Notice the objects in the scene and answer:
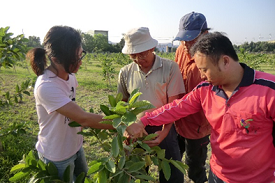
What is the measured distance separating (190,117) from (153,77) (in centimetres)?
55

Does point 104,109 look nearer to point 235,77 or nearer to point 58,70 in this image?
point 58,70

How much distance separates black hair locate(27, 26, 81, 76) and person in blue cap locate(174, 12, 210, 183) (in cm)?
82

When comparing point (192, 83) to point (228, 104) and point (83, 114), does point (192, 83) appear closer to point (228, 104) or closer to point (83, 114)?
point (228, 104)

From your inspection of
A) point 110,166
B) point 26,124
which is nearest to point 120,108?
point 110,166

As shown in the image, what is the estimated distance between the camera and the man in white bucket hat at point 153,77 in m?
1.48

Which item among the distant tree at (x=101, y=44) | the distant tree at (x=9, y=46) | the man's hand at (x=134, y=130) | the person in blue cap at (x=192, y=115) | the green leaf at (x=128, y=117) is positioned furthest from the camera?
the distant tree at (x=101, y=44)

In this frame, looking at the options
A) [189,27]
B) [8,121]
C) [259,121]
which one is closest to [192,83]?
[189,27]

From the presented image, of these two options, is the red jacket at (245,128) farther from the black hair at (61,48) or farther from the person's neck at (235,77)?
the black hair at (61,48)

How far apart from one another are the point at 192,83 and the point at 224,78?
0.56 meters

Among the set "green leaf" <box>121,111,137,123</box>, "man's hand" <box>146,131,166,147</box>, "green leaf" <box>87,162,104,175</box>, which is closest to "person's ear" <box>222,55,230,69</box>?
"green leaf" <box>121,111,137,123</box>

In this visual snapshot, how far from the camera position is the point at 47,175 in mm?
1209

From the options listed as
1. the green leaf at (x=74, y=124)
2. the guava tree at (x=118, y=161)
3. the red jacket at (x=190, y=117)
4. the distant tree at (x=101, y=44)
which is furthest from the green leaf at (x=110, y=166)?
the distant tree at (x=101, y=44)

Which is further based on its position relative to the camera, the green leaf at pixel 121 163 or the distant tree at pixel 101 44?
the distant tree at pixel 101 44

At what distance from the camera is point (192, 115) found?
1.77 meters
